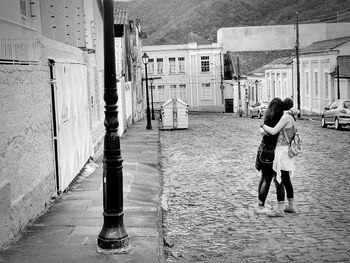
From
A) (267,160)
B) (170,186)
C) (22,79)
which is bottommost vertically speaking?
(170,186)

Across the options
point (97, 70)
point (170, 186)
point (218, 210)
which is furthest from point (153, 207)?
point (97, 70)

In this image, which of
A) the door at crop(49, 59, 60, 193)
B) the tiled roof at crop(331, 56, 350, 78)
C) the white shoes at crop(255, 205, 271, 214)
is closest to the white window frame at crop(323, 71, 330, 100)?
the tiled roof at crop(331, 56, 350, 78)

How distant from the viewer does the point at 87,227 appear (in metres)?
8.12

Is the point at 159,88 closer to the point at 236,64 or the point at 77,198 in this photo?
the point at 236,64

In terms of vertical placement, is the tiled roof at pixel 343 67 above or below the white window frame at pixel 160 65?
below

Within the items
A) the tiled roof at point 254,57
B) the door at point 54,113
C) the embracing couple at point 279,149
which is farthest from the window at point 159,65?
the embracing couple at point 279,149

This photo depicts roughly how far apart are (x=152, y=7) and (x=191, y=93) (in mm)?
58911

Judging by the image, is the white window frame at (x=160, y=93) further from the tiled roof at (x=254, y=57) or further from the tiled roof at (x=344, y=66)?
the tiled roof at (x=344, y=66)

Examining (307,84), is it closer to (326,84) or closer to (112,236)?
→ (326,84)

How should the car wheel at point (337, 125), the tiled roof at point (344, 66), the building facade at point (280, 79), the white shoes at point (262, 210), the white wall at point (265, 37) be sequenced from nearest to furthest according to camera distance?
the white shoes at point (262, 210) < the car wheel at point (337, 125) < the tiled roof at point (344, 66) < the building facade at point (280, 79) < the white wall at point (265, 37)

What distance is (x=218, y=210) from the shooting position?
9992 mm

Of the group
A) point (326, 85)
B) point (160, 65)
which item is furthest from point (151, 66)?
point (326, 85)

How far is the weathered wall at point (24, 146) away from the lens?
685 cm

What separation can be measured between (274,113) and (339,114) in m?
19.8
